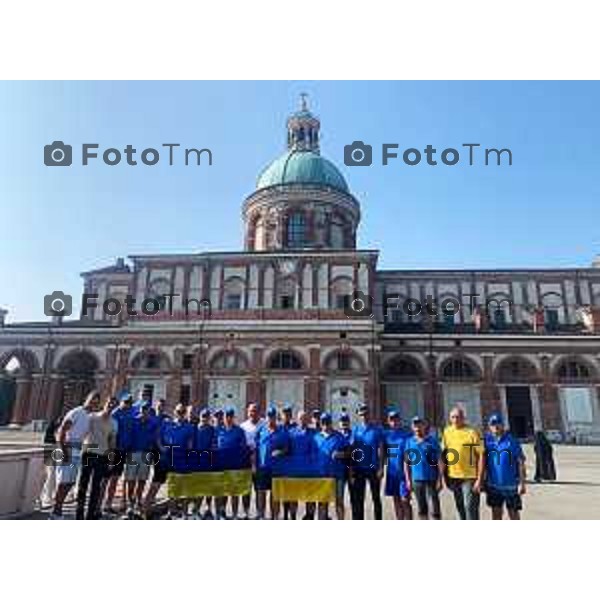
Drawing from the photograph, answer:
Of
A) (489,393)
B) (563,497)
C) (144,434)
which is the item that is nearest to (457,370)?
(489,393)

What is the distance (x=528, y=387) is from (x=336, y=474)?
26.1m

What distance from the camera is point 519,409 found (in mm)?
31391

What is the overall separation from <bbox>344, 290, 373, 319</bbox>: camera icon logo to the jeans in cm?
2306

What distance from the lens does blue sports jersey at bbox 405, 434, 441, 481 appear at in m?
7.89

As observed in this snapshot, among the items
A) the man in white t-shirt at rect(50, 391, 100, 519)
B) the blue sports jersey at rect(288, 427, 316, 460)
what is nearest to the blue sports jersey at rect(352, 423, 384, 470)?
the blue sports jersey at rect(288, 427, 316, 460)

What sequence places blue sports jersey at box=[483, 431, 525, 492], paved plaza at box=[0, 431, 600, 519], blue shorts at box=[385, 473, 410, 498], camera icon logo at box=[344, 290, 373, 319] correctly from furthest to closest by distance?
1. camera icon logo at box=[344, 290, 373, 319]
2. paved plaza at box=[0, 431, 600, 519]
3. blue shorts at box=[385, 473, 410, 498]
4. blue sports jersey at box=[483, 431, 525, 492]

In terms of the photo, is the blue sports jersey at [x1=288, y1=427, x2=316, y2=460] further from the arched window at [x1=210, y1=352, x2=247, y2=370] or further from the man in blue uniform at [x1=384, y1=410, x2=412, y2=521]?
the arched window at [x1=210, y1=352, x2=247, y2=370]

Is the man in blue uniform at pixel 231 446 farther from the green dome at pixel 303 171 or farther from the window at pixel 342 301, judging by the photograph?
the green dome at pixel 303 171

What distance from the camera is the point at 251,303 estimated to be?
112 ft

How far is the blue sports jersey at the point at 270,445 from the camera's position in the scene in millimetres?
8703

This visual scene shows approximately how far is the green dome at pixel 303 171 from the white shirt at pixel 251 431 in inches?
1224

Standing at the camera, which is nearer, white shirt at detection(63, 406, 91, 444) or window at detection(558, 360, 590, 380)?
white shirt at detection(63, 406, 91, 444)
